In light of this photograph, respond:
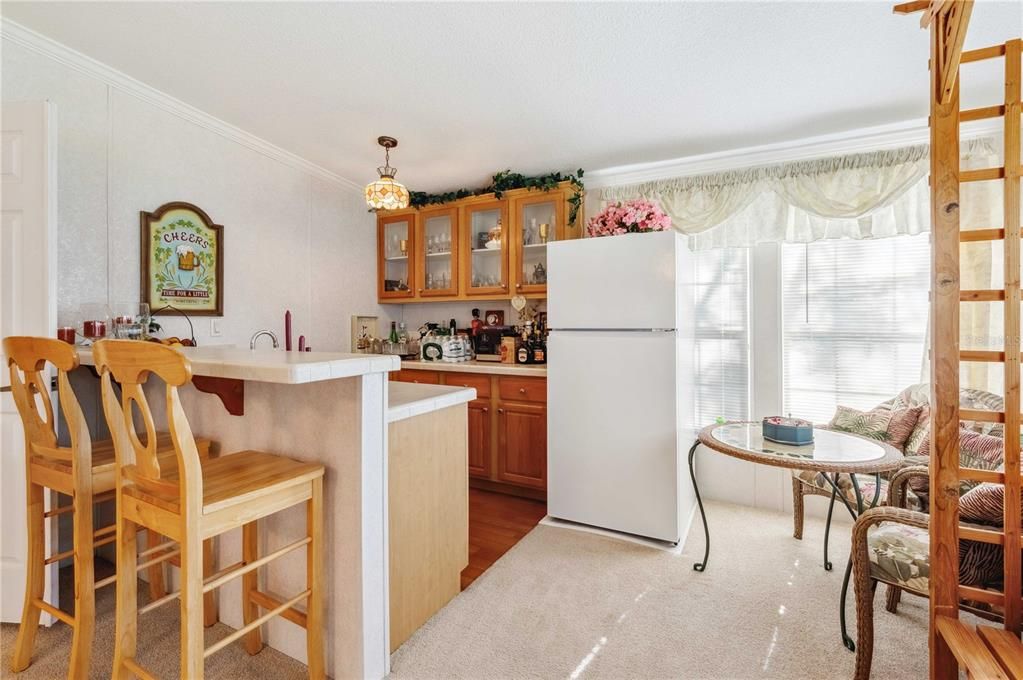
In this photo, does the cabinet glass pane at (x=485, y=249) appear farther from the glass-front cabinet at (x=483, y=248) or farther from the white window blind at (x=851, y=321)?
the white window blind at (x=851, y=321)

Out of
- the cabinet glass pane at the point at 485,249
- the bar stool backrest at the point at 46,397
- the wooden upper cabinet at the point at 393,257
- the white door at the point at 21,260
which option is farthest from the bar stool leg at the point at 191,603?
the wooden upper cabinet at the point at 393,257

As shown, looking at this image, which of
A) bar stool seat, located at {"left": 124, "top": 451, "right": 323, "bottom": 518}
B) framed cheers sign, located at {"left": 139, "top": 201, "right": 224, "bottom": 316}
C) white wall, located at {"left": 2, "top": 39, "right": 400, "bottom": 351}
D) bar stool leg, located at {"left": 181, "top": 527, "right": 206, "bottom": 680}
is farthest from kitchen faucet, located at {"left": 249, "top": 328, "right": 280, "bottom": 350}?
bar stool leg, located at {"left": 181, "top": 527, "right": 206, "bottom": 680}

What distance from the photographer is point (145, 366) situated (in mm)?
1159

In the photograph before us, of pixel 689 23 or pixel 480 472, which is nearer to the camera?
pixel 689 23

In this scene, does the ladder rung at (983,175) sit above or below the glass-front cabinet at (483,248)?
below

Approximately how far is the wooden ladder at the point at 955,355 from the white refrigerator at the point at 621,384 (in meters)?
1.35

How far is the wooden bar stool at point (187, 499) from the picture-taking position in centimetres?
116

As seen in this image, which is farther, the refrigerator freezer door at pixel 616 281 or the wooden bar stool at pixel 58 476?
the refrigerator freezer door at pixel 616 281

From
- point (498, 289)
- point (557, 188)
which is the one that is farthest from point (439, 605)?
point (557, 188)

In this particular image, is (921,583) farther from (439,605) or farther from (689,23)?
(689,23)

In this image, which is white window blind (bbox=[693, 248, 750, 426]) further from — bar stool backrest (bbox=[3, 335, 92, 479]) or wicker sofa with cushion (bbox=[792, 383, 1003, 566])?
bar stool backrest (bbox=[3, 335, 92, 479])

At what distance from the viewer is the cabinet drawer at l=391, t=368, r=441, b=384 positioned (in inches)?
144

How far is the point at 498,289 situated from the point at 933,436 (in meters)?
2.88

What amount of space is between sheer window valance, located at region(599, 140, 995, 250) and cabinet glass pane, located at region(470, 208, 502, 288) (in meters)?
1.21
